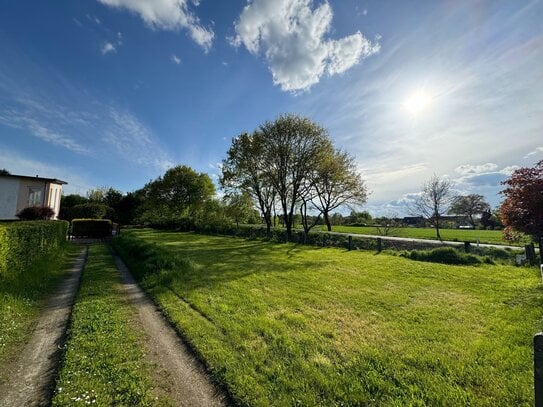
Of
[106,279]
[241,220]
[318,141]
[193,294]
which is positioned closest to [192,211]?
[241,220]

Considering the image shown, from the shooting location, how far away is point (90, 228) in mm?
26234

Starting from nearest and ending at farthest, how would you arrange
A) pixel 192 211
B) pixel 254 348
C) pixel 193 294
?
pixel 254 348, pixel 193 294, pixel 192 211

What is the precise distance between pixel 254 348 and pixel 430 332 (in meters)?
3.31

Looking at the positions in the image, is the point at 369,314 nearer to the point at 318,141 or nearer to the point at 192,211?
the point at 318,141

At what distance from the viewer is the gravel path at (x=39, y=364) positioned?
3.16 meters

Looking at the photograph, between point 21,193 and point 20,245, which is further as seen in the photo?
point 21,193

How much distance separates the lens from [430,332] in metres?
4.82

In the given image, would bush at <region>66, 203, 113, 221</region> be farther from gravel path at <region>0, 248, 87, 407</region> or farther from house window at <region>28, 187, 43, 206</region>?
gravel path at <region>0, 248, 87, 407</region>

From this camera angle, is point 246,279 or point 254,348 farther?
point 246,279

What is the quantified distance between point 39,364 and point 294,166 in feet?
71.5

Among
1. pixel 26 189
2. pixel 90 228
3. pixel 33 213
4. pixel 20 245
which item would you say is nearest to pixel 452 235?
pixel 20 245

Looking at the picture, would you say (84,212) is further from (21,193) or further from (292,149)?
(292,149)

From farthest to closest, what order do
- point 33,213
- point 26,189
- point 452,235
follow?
1. point 452,235
2. point 26,189
3. point 33,213

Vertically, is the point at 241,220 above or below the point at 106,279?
above
